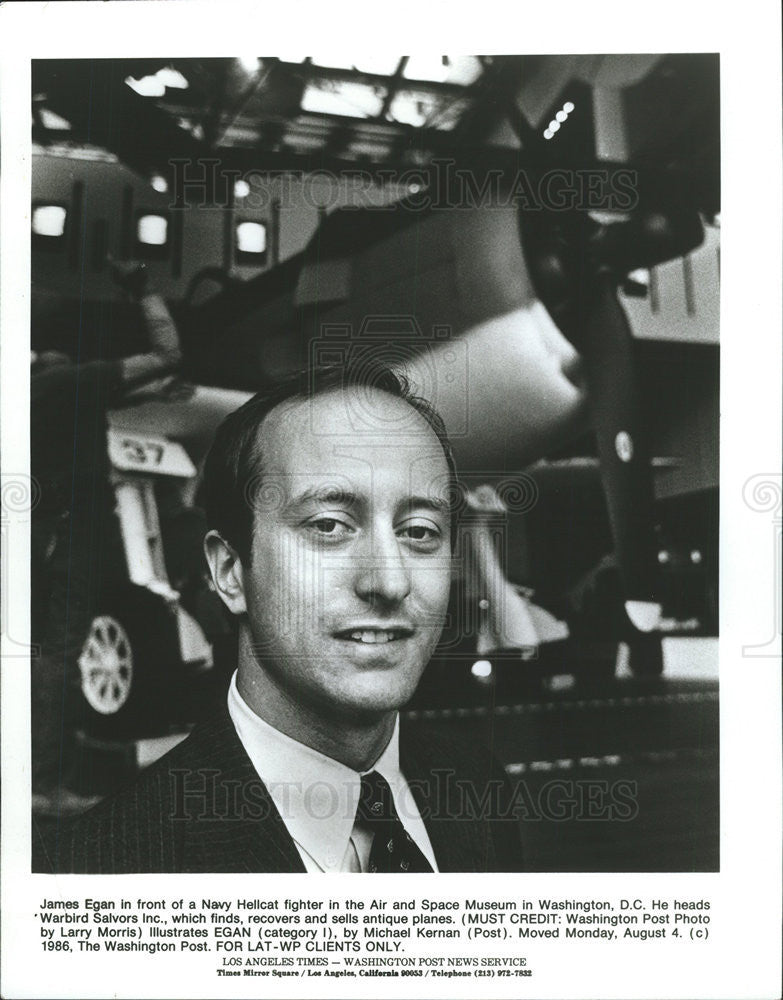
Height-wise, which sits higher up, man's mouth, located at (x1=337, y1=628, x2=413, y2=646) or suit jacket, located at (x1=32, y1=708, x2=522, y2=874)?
man's mouth, located at (x1=337, y1=628, x2=413, y2=646)

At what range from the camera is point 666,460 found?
2.24 meters

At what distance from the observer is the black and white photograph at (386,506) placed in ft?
7.19

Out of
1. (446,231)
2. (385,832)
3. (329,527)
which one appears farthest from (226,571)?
(446,231)

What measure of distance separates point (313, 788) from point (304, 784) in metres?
0.03

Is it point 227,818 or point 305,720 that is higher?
point 305,720

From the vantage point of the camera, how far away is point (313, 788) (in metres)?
2.18

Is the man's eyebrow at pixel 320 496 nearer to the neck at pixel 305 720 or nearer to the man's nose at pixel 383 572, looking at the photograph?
the man's nose at pixel 383 572

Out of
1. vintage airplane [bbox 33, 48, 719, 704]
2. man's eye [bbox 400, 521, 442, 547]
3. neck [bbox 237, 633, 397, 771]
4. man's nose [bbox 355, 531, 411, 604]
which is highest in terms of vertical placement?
vintage airplane [bbox 33, 48, 719, 704]

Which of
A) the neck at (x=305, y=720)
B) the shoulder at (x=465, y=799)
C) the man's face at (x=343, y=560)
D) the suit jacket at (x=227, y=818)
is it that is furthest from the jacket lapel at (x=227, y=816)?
the shoulder at (x=465, y=799)

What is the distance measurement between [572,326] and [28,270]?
1.49m

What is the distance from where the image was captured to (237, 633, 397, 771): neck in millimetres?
2166

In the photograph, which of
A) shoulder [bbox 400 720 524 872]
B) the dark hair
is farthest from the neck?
the dark hair

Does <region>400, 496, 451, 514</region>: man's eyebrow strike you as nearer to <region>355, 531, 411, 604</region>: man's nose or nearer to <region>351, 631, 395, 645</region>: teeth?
<region>355, 531, 411, 604</region>: man's nose

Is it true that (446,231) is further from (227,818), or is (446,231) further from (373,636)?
(227,818)
